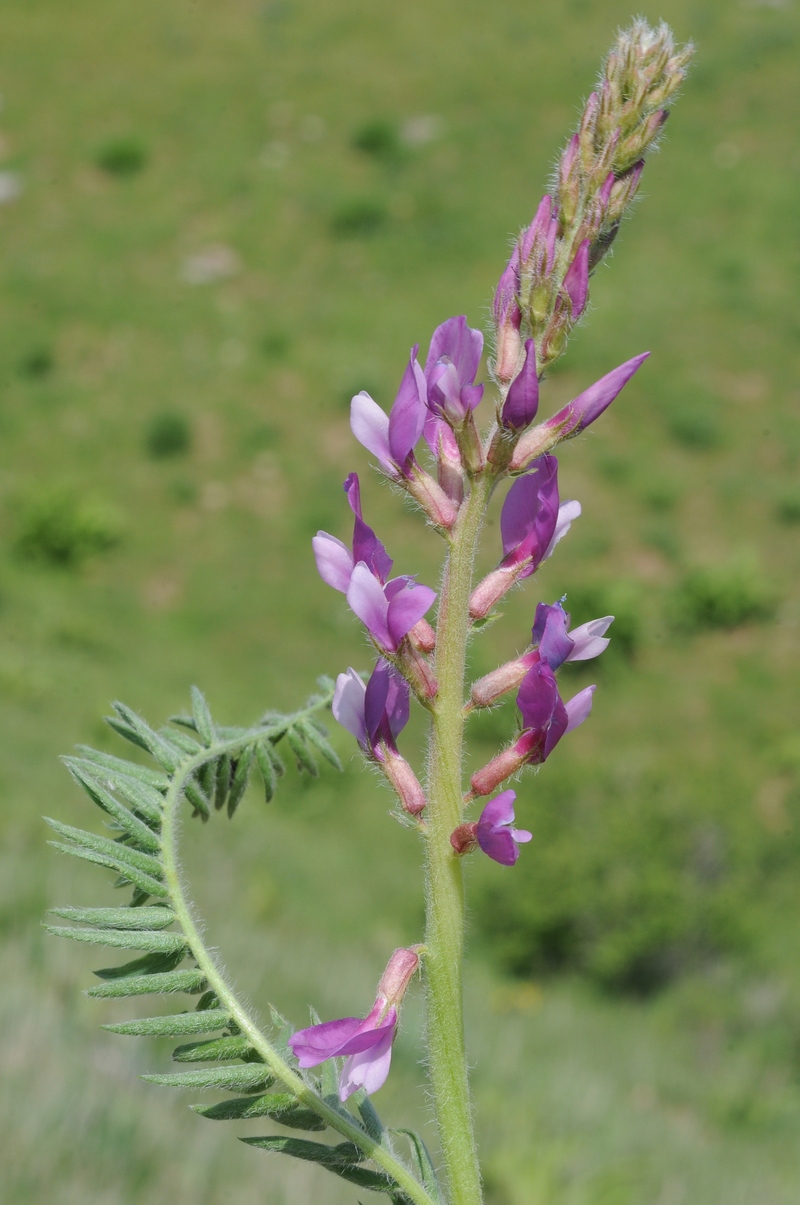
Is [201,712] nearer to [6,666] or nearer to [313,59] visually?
[6,666]

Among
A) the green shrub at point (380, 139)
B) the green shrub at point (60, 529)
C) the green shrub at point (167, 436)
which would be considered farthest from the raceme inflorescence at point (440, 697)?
the green shrub at point (380, 139)

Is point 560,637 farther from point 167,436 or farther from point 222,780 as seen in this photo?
point 167,436

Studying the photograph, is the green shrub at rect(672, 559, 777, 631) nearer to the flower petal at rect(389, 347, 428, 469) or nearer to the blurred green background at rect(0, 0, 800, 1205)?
the blurred green background at rect(0, 0, 800, 1205)

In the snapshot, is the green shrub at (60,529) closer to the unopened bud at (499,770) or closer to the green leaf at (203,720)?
the green leaf at (203,720)

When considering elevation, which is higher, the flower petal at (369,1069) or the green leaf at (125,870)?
the green leaf at (125,870)

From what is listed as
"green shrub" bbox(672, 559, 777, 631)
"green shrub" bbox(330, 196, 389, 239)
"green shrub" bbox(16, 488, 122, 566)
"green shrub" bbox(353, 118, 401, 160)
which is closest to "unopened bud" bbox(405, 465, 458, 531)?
"green shrub" bbox(672, 559, 777, 631)

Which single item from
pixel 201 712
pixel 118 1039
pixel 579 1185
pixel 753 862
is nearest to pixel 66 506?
pixel 753 862
